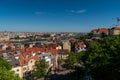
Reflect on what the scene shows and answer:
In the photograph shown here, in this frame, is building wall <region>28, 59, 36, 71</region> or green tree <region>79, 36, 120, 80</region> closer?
green tree <region>79, 36, 120, 80</region>

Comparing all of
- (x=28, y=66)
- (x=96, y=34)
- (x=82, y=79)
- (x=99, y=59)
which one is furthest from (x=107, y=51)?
(x=96, y=34)

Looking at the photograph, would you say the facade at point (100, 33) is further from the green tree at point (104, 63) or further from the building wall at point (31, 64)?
the green tree at point (104, 63)

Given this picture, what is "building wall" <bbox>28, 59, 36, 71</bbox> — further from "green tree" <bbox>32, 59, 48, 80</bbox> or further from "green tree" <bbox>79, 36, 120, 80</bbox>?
"green tree" <bbox>79, 36, 120, 80</bbox>

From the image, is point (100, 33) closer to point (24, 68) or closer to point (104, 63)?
point (24, 68)

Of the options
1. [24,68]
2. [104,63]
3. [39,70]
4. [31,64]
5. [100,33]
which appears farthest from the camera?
[100,33]

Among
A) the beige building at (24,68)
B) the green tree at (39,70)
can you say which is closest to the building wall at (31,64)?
the beige building at (24,68)

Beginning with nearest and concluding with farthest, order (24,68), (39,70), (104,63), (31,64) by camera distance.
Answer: (104,63)
(39,70)
(24,68)
(31,64)

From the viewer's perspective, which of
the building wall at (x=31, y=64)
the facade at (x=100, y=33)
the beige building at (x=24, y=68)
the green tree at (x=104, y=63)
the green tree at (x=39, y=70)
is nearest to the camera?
the green tree at (x=104, y=63)

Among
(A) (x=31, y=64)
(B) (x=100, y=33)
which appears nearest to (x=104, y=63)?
(A) (x=31, y=64)

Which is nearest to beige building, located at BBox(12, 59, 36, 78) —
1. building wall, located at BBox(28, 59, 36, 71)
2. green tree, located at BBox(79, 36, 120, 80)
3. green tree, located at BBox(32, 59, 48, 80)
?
building wall, located at BBox(28, 59, 36, 71)

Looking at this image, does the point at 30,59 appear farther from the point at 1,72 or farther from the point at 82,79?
the point at 1,72

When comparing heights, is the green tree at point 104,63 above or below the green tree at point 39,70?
above
